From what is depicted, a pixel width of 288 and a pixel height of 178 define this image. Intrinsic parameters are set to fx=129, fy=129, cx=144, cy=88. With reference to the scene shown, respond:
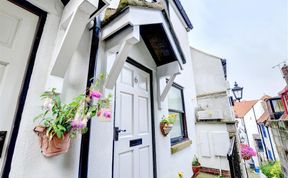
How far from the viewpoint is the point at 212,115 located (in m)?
3.96

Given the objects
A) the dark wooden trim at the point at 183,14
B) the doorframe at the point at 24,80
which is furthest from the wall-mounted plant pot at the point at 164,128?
the dark wooden trim at the point at 183,14

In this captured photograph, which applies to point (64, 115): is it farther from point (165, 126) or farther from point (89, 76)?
point (165, 126)

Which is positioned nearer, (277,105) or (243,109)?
(277,105)

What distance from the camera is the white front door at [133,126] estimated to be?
1.69m

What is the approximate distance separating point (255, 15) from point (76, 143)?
24.8ft

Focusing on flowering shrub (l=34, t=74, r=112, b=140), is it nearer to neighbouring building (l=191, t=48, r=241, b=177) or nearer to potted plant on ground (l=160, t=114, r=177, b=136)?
potted plant on ground (l=160, t=114, r=177, b=136)

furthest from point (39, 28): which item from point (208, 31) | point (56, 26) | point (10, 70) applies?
point (208, 31)

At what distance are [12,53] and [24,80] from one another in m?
0.21

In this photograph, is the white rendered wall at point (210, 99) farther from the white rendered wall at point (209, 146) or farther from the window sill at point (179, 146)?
the window sill at point (179, 146)

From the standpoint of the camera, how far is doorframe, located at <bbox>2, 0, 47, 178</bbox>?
85 centimetres

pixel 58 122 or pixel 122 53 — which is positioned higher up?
pixel 122 53

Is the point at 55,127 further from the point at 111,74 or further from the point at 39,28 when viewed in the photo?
the point at 39,28

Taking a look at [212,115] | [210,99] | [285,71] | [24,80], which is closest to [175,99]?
[212,115]

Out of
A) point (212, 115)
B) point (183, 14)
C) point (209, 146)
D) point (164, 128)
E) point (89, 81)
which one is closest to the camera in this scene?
point (89, 81)
